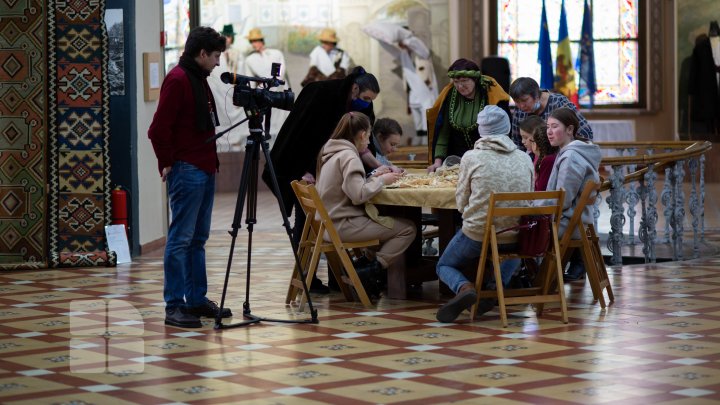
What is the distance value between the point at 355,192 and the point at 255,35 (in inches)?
425

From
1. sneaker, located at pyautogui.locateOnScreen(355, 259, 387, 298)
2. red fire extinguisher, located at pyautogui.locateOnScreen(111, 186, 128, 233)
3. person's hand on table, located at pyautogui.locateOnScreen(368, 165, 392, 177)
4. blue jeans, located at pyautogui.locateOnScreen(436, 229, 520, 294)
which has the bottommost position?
sneaker, located at pyautogui.locateOnScreen(355, 259, 387, 298)

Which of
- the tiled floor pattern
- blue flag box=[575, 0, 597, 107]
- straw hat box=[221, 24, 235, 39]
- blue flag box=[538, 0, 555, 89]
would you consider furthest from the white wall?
blue flag box=[575, 0, 597, 107]

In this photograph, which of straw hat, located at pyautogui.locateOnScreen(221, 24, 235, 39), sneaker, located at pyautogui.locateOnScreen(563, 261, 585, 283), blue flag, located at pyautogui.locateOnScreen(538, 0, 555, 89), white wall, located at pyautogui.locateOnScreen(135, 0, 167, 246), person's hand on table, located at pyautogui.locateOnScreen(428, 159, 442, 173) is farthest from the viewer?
blue flag, located at pyautogui.locateOnScreen(538, 0, 555, 89)

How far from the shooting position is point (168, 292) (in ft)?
23.5

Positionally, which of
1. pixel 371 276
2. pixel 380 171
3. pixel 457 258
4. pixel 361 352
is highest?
pixel 380 171

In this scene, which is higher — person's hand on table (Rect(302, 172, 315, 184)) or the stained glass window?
the stained glass window

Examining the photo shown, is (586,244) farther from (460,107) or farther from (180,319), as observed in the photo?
(180,319)

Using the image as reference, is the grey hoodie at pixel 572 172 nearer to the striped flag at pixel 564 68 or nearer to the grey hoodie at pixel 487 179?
the grey hoodie at pixel 487 179

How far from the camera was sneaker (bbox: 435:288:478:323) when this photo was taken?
701cm

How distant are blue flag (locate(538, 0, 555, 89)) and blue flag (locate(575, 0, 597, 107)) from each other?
456 millimetres

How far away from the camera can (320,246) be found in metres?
7.58

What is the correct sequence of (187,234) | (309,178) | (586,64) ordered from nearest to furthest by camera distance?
1. (187,234)
2. (309,178)
3. (586,64)

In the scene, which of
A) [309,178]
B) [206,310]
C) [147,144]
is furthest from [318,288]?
[147,144]

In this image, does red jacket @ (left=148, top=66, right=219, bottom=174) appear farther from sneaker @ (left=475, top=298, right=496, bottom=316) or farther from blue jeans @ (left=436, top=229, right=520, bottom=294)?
sneaker @ (left=475, top=298, right=496, bottom=316)
